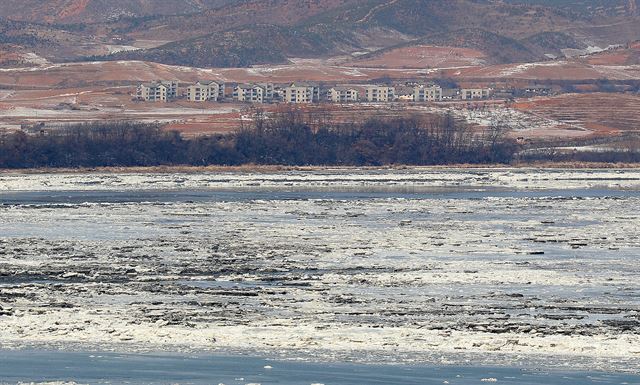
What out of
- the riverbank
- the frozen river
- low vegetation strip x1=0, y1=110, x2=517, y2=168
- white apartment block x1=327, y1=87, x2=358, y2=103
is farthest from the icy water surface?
white apartment block x1=327, y1=87, x2=358, y2=103

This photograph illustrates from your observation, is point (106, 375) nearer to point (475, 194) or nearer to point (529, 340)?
point (529, 340)

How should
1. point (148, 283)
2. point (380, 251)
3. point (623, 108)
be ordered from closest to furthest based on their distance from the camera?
point (148, 283) < point (380, 251) < point (623, 108)

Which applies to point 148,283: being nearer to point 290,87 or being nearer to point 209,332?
point 209,332

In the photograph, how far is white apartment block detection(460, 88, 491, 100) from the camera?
492 ft

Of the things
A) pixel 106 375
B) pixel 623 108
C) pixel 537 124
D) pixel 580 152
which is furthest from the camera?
pixel 623 108

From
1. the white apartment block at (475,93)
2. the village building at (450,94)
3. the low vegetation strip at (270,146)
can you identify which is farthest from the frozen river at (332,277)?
the village building at (450,94)

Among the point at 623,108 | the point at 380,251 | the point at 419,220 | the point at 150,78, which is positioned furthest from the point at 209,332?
the point at 150,78

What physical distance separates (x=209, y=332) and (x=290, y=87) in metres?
130

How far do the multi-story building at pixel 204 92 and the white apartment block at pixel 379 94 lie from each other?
14936mm

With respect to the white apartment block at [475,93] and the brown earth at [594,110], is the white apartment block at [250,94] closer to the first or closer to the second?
the white apartment block at [475,93]

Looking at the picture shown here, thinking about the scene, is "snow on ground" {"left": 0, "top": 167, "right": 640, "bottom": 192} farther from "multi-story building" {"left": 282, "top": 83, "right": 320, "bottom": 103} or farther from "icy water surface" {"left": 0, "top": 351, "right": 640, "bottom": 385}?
"multi-story building" {"left": 282, "top": 83, "right": 320, "bottom": 103}

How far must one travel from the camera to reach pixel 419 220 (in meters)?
41.5

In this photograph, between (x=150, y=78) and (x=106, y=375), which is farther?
(x=150, y=78)

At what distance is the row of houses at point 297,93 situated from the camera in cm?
14375
